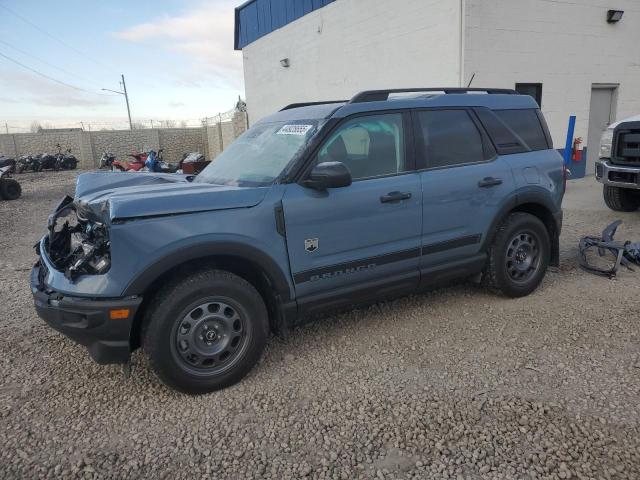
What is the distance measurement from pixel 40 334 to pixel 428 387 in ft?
10.6

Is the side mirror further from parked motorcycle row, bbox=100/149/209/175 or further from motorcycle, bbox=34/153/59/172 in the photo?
motorcycle, bbox=34/153/59/172

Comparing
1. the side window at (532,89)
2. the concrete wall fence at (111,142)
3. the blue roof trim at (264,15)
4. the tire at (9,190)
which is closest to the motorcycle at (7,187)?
the tire at (9,190)

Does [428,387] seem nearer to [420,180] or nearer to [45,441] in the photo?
[420,180]

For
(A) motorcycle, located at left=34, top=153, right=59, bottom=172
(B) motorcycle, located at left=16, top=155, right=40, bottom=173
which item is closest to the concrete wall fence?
(A) motorcycle, located at left=34, top=153, right=59, bottom=172

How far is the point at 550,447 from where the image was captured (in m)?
2.48

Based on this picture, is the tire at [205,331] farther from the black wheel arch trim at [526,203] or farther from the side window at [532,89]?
the side window at [532,89]

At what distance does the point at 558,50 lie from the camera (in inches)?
430

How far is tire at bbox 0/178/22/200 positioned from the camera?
43.9ft

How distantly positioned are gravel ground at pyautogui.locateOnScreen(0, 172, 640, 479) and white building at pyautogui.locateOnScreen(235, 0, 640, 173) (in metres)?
7.14

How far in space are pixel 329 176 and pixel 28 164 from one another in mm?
27682

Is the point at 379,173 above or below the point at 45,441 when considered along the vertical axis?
above

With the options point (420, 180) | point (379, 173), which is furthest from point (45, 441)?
point (420, 180)

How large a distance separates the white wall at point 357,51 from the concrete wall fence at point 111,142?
12.3 m

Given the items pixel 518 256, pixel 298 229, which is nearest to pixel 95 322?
pixel 298 229
